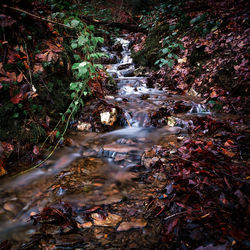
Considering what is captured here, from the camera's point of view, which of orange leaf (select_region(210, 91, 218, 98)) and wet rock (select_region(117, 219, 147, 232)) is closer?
wet rock (select_region(117, 219, 147, 232))

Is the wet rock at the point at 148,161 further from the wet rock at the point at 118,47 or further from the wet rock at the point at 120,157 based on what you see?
the wet rock at the point at 118,47

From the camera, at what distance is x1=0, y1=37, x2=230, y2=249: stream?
1.19 m

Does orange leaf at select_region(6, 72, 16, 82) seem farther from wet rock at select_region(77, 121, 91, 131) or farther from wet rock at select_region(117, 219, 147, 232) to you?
wet rock at select_region(117, 219, 147, 232)

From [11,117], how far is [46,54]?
4.42 ft

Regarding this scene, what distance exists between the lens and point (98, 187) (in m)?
1.76

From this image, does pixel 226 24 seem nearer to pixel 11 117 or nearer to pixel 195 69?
pixel 195 69

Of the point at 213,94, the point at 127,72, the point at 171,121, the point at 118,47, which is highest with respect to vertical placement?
the point at 118,47

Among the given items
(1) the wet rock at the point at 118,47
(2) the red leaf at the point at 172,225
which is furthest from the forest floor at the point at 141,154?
(1) the wet rock at the point at 118,47

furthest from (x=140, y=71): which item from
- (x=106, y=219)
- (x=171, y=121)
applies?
(x=106, y=219)

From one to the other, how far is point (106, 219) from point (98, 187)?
0.47 m

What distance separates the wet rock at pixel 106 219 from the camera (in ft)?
4.19

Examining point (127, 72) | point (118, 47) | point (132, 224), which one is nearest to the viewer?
point (132, 224)

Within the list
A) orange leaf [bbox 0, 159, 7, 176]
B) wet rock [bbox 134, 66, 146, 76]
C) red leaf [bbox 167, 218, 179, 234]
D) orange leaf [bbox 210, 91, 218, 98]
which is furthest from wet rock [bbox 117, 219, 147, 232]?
wet rock [bbox 134, 66, 146, 76]

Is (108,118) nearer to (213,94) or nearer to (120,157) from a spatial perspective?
(120,157)
